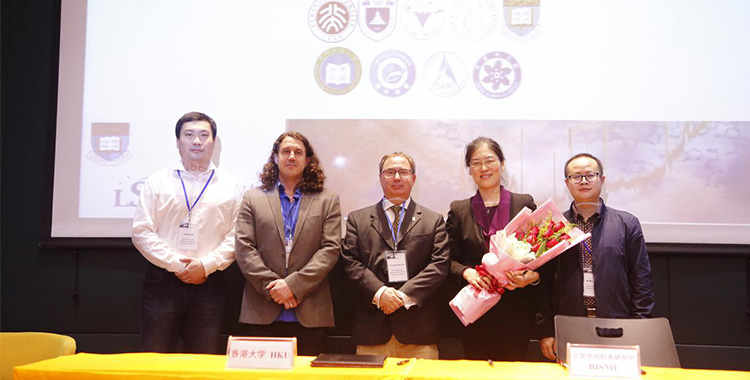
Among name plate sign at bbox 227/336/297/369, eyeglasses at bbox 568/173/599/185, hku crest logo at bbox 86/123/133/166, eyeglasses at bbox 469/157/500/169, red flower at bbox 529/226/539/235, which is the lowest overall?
name plate sign at bbox 227/336/297/369

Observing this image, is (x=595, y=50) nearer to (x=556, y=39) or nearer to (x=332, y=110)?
(x=556, y=39)

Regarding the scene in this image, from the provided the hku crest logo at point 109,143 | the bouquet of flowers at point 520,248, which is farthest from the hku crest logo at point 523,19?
the hku crest logo at point 109,143

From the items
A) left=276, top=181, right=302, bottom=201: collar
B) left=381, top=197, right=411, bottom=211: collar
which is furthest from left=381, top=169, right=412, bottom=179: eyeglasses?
left=276, top=181, right=302, bottom=201: collar

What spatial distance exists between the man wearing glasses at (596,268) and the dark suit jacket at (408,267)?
568 millimetres

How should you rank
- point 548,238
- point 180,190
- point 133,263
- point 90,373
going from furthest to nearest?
point 133,263, point 180,190, point 548,238, point 90,373

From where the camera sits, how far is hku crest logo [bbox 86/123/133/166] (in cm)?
346

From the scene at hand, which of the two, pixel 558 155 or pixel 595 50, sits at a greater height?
pixel 595 50

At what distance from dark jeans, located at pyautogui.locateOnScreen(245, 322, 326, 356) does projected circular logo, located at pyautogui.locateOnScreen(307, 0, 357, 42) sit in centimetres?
186

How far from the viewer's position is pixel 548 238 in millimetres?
2189

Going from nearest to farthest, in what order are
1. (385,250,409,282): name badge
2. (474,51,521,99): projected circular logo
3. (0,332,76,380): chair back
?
(0,332,76,380): chair back → (385,250,409,282): name badge → (474,51,521,99): projected circular logo

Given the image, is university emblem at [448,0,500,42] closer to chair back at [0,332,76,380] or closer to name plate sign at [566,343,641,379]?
name plate sign at [566,343,641,379]

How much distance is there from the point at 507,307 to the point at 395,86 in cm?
157

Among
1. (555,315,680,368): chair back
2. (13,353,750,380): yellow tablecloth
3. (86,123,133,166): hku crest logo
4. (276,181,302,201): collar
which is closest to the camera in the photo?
(13,353,750,380): yellow tablecloth

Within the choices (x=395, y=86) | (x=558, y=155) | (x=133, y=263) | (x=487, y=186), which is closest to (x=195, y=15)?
(x=395, y=86)
